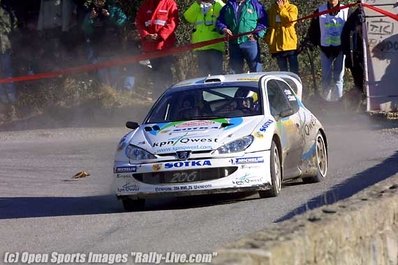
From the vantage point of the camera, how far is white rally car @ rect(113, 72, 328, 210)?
1234cm

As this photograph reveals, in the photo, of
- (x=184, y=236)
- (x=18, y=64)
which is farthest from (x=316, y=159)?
(x=18, y=64)

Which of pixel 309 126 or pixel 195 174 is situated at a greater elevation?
pixel 309 126

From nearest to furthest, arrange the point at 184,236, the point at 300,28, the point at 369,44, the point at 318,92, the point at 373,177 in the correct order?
1. the point at 184,236
2. the point at 373,177
3. the point at 369,44
4. the point at 318,92
5. the point at 300,28

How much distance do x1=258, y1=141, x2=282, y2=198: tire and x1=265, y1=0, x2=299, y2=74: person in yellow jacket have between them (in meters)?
8.34

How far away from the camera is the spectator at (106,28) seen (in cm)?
2277

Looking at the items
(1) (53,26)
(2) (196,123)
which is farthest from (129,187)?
(1) (53,26)

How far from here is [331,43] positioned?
21.2 meters

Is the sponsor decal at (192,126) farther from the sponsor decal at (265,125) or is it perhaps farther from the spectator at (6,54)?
the spectator at (6,54)

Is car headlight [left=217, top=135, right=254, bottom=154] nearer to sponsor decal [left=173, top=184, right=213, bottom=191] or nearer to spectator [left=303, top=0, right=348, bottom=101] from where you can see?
sponsor decal [left=173, top=184, right=213, bottom=191]

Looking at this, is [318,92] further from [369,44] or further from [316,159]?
[316,159]

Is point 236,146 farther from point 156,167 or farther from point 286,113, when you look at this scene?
point 286,113

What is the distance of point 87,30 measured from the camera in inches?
904

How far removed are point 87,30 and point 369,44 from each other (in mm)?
5804

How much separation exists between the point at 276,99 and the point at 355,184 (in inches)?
55.7
